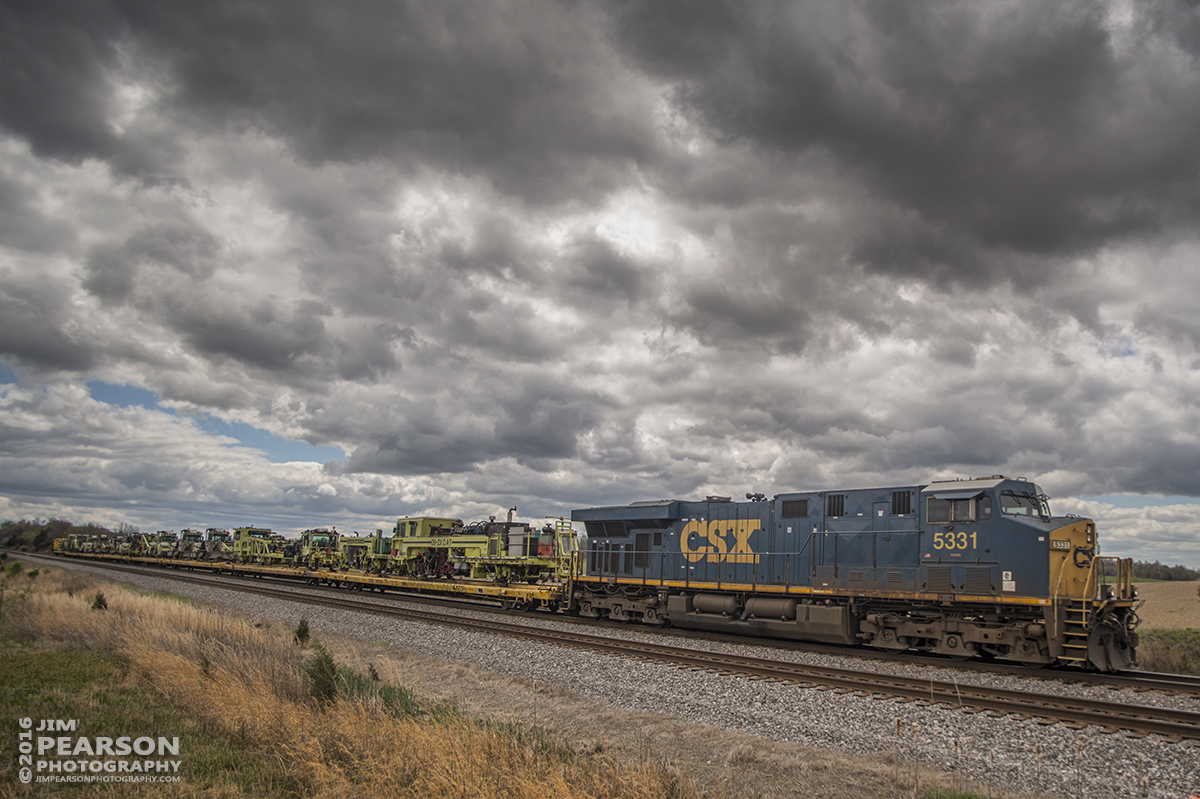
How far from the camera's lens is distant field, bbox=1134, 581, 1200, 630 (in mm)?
26969

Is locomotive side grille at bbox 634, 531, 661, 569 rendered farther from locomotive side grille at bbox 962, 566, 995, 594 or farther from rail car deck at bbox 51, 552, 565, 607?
locomotive side grille at bbox 962, 566, 995, 594

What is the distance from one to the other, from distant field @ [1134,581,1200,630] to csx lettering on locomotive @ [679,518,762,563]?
13.2 metres

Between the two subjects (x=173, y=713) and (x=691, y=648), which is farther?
(x=691, y=648)

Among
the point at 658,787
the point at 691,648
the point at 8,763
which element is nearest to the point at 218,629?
the point at 8,763

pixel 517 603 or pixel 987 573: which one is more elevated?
pixel 987 573

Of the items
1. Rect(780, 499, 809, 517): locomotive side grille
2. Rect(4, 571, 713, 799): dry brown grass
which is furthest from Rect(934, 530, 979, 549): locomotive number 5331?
Rect(4, 571, 713, 799): dry brown grass

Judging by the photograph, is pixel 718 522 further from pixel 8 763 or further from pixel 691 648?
pixel 8 763

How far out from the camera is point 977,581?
50.4 ft

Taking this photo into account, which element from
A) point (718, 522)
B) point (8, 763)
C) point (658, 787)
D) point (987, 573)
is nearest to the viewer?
point (658, 787)

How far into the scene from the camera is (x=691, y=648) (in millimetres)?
17406

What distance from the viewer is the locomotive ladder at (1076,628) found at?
13.8 meters

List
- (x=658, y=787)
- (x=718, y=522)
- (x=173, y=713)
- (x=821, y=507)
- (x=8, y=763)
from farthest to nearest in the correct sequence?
(x=718, y=522) < (x=821, y=507) < (x=173, y=713) < (x=8, y=763) < (x=658, y=787)

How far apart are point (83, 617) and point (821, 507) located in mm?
20779

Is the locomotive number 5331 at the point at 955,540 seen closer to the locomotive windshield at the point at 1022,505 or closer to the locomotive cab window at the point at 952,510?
the locomotive cab window at the point at 952,510
